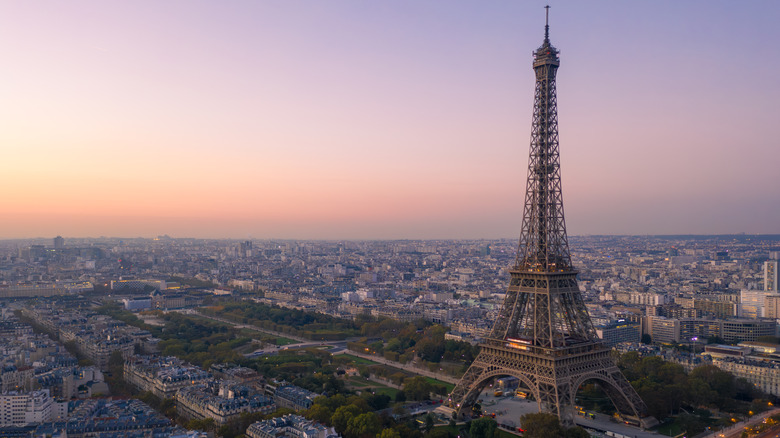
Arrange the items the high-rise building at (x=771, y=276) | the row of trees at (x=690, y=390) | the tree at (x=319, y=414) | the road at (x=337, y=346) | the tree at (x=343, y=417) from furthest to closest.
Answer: the high-rise building at (x=771, y=276), the road at (x=337, y=346), the row of trees at (x=690, y=390), the tree at (x=319, y=414), the tree at (x=343, y=417)

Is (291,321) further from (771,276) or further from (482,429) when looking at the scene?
(771,276)

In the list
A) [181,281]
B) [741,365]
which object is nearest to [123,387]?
[741,365]

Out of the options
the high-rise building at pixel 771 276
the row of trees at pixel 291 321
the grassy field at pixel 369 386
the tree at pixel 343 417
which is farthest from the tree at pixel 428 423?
the high-rise building at pixel 771 276

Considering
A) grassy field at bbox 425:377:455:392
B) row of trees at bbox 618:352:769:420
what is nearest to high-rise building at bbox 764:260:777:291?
row of trees at bbox 618:352:769:420

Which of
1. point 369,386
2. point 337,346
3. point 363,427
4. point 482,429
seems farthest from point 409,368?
point 363,427

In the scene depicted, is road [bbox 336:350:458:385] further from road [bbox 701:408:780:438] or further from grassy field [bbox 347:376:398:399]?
road [bbox 701:408:780:438]

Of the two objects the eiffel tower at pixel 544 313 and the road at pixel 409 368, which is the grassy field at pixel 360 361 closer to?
the road at pixel 409 368

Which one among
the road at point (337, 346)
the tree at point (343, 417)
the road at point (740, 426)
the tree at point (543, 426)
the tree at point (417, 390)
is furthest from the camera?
the road at point (337, 346)
